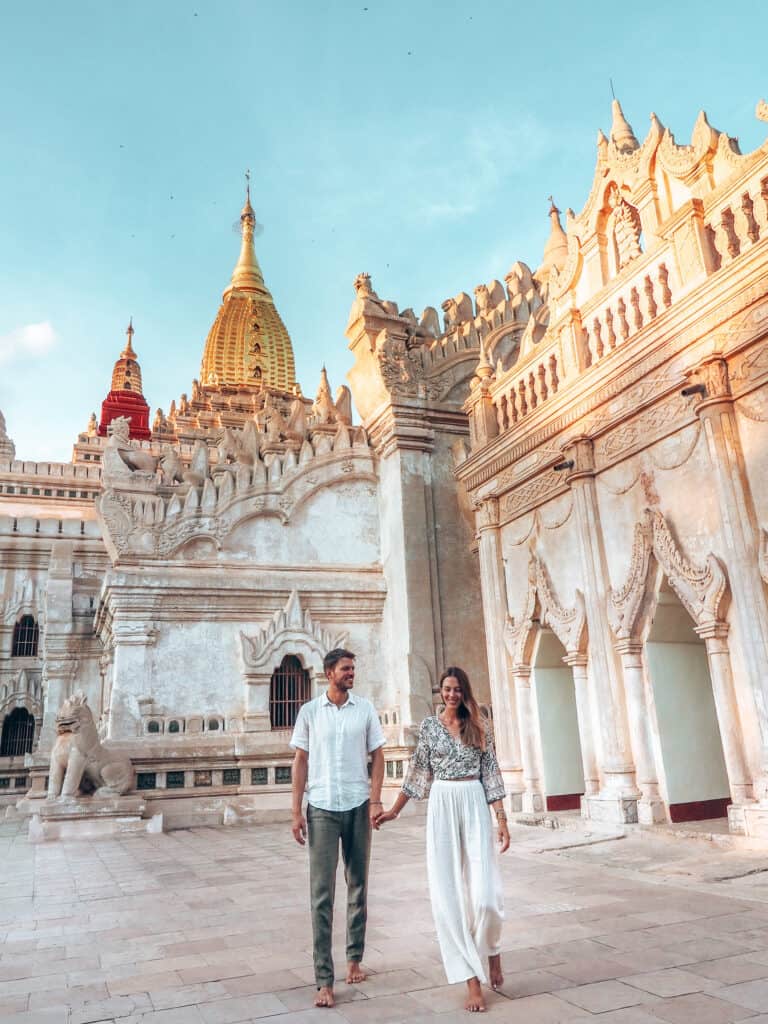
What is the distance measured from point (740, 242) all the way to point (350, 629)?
410 inches

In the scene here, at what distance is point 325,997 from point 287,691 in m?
11.8

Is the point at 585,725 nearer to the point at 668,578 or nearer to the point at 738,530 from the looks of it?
the point at 668,578

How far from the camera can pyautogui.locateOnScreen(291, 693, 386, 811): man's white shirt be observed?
4.99 meters

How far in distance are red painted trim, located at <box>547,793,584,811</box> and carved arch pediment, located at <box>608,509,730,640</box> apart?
10.3 ft

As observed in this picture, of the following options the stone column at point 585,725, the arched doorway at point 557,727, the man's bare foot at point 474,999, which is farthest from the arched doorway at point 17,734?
the man's bare foot at point 474,999

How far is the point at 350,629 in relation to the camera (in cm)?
1694

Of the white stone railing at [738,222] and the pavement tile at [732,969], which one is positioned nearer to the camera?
the pavement tile at [732,969]

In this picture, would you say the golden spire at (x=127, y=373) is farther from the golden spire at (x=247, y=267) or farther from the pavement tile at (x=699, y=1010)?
the pavement tile at (x=699, y=1010)

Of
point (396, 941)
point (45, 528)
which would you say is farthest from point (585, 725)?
point (45, 528)

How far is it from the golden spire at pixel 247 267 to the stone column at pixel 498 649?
135ft

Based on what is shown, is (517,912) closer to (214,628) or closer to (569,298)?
(569,298)

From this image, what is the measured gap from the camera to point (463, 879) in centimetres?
470

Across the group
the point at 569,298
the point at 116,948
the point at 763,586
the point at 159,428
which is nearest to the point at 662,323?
the point at 569,298

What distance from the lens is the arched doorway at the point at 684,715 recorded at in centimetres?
1005
